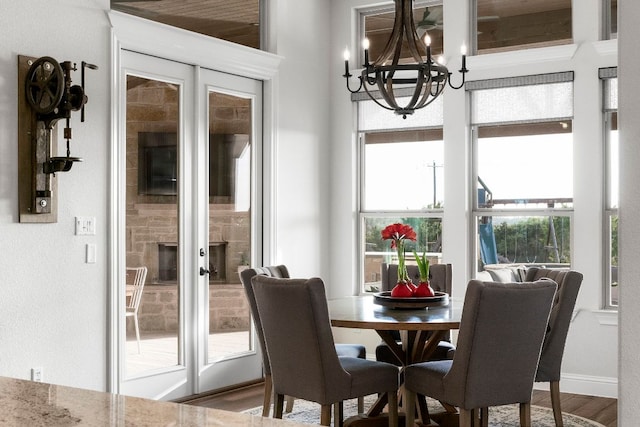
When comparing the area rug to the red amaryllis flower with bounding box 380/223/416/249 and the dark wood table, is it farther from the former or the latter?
the red amaryllis flower with bounding box 380/223/416/249

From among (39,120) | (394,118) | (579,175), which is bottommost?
(579,175)

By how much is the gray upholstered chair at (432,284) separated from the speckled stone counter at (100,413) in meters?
3.50

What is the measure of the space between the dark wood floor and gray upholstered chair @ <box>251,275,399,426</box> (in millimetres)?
1267

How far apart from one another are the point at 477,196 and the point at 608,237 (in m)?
1.01

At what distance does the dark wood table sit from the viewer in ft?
12.7

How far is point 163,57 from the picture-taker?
5254 mm

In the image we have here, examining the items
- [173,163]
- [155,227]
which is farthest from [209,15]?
[155,227]

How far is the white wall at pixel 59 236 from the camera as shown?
167 inches

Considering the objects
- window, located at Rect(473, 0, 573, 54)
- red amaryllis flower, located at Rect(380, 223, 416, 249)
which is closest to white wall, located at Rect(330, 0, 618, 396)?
window, located at Rect(473, 0, 573, 54)

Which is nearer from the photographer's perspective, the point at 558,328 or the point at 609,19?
the point at 558,328

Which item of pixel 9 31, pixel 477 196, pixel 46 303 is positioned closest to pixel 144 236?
pixel 46 303

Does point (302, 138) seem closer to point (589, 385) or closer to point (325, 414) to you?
point (589, 385)

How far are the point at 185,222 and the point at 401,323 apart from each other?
208 centimetres

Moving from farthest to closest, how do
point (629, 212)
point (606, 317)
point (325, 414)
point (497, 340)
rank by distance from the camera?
point (606, 317) → point (325, 414) → point (497, 340) → point (629, 212)
